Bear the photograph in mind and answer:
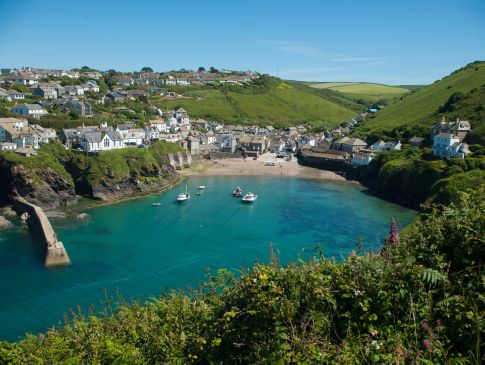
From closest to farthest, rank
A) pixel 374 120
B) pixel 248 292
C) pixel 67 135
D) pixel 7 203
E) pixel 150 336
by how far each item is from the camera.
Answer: pixel 248 292 → pixel 150 336 → pixel 7 203 → pixel 67 135 → pixel 374 120

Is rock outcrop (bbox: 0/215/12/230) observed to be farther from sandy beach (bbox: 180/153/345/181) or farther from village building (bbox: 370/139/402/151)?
village building (bbox: 370/139/402/151)

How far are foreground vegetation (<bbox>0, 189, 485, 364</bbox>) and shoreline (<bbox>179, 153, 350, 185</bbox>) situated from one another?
2392 inches

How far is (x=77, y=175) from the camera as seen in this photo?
173 feet

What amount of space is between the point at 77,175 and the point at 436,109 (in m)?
70.4

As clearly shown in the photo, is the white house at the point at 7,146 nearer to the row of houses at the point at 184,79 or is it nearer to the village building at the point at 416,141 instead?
the village building at the point at 416,141

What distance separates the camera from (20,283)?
2755 cm

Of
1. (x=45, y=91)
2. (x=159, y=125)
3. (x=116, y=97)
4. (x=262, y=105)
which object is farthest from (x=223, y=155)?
(x=262, y=105)

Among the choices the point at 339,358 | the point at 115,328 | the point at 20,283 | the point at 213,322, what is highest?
the point at 339,358

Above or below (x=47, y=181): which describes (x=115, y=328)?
above

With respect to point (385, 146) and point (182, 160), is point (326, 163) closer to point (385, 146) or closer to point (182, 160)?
point (385, 146)

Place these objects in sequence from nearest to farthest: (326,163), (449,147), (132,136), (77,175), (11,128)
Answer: (77,175) < (449,147) < (11,128) < (132,136) < (326,163)

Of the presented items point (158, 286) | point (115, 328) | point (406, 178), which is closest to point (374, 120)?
point (406, 178)

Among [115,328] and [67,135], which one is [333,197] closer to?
[67,135]

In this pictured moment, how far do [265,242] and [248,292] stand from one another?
95.6ft
